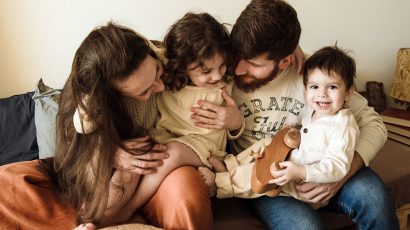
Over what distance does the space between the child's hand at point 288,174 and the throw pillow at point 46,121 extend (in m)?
0.90

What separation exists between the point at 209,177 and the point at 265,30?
0.51 meters

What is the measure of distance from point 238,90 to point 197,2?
2.48 feet

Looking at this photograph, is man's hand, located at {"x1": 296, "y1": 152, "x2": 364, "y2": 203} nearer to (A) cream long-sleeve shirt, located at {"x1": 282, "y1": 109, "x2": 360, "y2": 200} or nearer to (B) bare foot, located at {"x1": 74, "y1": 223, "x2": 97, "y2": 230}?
(A) cream long-sleeve shirt, located at {"x1": 282, "y1": 109, "x2": 360, "y2": 200}

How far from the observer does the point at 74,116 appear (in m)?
1.05

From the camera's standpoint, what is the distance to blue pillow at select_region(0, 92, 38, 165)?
1521 millimetres

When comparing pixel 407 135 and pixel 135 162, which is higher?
pixel 135 162

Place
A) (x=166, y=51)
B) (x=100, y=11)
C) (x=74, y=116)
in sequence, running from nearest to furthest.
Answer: (x=74, y=116) → (x=166, y=51) → (x=100, y=11)

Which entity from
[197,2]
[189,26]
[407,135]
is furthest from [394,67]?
[189,26]

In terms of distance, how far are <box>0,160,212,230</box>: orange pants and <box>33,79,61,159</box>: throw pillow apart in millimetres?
186

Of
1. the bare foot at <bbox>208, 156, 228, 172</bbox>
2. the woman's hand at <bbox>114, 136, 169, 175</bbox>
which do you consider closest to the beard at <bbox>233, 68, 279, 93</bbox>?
the bare foot at <bbox>208, 156, 228, 172</bbox>

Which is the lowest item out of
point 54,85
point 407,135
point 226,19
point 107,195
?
point 407,135

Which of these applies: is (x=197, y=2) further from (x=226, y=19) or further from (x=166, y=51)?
(x=166, y=51)

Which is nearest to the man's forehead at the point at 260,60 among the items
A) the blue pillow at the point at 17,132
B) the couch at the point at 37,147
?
the couch at the point at 37,147

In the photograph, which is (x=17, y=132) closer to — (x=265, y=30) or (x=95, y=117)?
(x=95, y=117)
